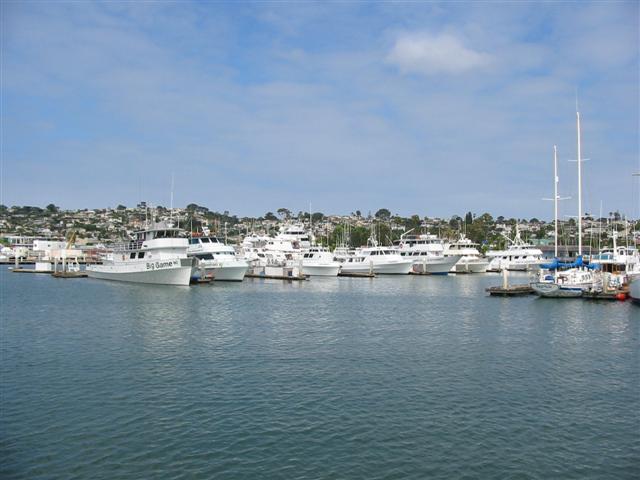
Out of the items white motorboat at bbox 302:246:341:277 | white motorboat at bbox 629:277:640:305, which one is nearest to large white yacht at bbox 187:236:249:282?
white motorboat at bbox 302:246:341:277

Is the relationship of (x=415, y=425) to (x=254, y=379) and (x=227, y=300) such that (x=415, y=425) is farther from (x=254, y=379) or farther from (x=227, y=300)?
(x=227, y=300)

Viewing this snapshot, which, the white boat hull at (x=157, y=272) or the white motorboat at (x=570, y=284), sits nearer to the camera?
the white motorboat at (x=570, y=284)

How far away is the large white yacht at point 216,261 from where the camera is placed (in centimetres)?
6569

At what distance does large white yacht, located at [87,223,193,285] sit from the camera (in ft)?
188

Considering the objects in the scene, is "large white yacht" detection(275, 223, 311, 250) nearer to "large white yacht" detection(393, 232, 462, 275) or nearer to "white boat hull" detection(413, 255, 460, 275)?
"large white yacht" detection(393, 232, 462, 275)

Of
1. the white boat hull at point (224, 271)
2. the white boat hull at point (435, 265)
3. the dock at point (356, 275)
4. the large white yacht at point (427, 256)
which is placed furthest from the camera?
the large white yacht at point (427, 256)

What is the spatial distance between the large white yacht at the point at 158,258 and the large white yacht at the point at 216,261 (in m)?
6.39

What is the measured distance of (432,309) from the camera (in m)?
40.8

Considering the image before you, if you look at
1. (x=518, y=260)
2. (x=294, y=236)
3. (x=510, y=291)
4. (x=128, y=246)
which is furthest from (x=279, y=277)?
(x=518, y=260)

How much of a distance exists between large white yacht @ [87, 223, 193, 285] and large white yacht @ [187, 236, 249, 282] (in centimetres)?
639

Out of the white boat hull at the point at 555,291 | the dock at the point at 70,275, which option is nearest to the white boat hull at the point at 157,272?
the dock at the point at 70,275

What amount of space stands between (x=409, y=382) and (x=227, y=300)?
28626 millimetres

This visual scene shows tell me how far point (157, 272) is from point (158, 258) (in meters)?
1.53

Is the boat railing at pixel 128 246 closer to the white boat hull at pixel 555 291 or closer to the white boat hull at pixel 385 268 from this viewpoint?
the white boat hull at pixel 385 268
